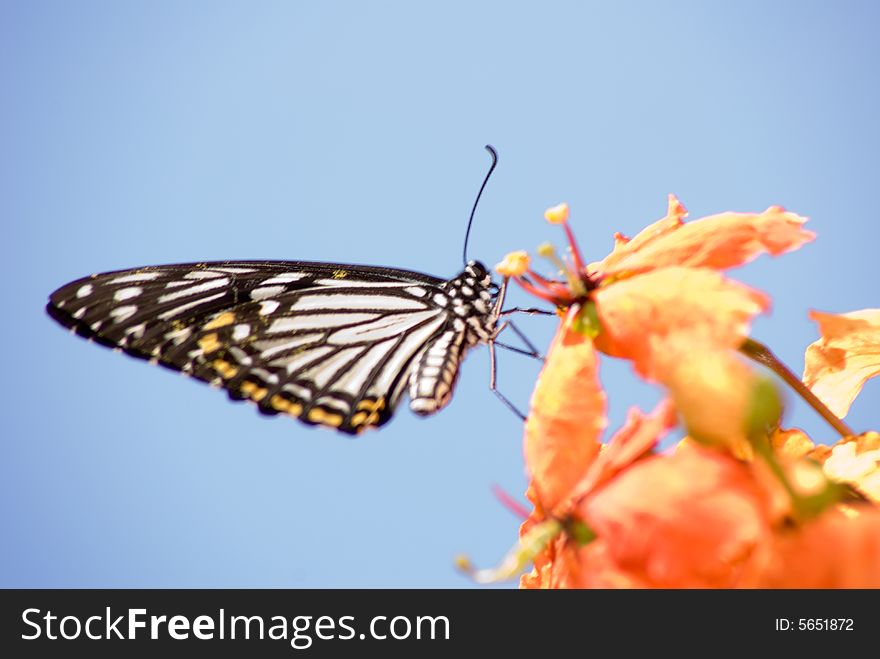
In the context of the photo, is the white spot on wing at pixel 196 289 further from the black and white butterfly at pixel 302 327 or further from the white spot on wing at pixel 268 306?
the white spot on wing at pixel 268 306

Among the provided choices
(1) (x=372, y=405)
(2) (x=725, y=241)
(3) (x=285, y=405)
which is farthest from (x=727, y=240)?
(3) (x=285, y=405)

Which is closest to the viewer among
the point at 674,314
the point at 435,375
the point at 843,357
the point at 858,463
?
the point at 674,314

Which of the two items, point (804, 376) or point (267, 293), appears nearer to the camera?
point (804, 376)

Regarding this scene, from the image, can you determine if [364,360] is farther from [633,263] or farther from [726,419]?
[726,419]

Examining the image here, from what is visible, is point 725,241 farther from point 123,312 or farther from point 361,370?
point 123,312

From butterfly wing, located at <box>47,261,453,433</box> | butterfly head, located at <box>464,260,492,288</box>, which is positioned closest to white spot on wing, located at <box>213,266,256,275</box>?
butterfly wing, located at <box>47,261,453,433</box>
